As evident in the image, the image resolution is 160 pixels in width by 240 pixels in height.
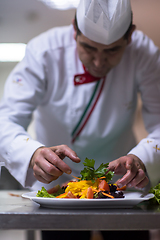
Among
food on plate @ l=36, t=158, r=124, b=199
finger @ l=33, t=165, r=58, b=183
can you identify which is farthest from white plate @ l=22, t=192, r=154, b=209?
finger @ l=33, t=165, r=58, b=183

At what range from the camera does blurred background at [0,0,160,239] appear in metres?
1.09

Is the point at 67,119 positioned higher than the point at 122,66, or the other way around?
the point at 122,66

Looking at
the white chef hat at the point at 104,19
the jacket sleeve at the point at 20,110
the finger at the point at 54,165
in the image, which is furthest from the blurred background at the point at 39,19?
the finger at the point at 54,165

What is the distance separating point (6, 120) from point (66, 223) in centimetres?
59

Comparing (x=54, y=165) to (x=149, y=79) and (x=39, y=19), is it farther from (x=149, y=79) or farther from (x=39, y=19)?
(x=39, y=19)

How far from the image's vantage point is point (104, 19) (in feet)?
2.64

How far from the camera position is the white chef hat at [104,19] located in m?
0.81

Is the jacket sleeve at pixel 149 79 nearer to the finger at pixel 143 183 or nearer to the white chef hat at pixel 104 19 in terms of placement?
the white chef hat at pixel 104 19

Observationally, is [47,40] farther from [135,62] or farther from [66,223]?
[66,223]

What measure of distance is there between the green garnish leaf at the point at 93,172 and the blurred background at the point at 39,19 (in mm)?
384

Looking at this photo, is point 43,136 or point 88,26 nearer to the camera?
point 88,26

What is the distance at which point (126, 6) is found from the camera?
871 millimetres

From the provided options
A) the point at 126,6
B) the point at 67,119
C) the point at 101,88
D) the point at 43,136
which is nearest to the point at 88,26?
the point at 126,6

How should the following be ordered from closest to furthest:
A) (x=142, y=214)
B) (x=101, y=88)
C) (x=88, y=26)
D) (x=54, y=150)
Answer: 1. (x=142, y=214)
2. (x=54, y=150)
3. (x=88, y=26)
4. (x=101, y=88)
